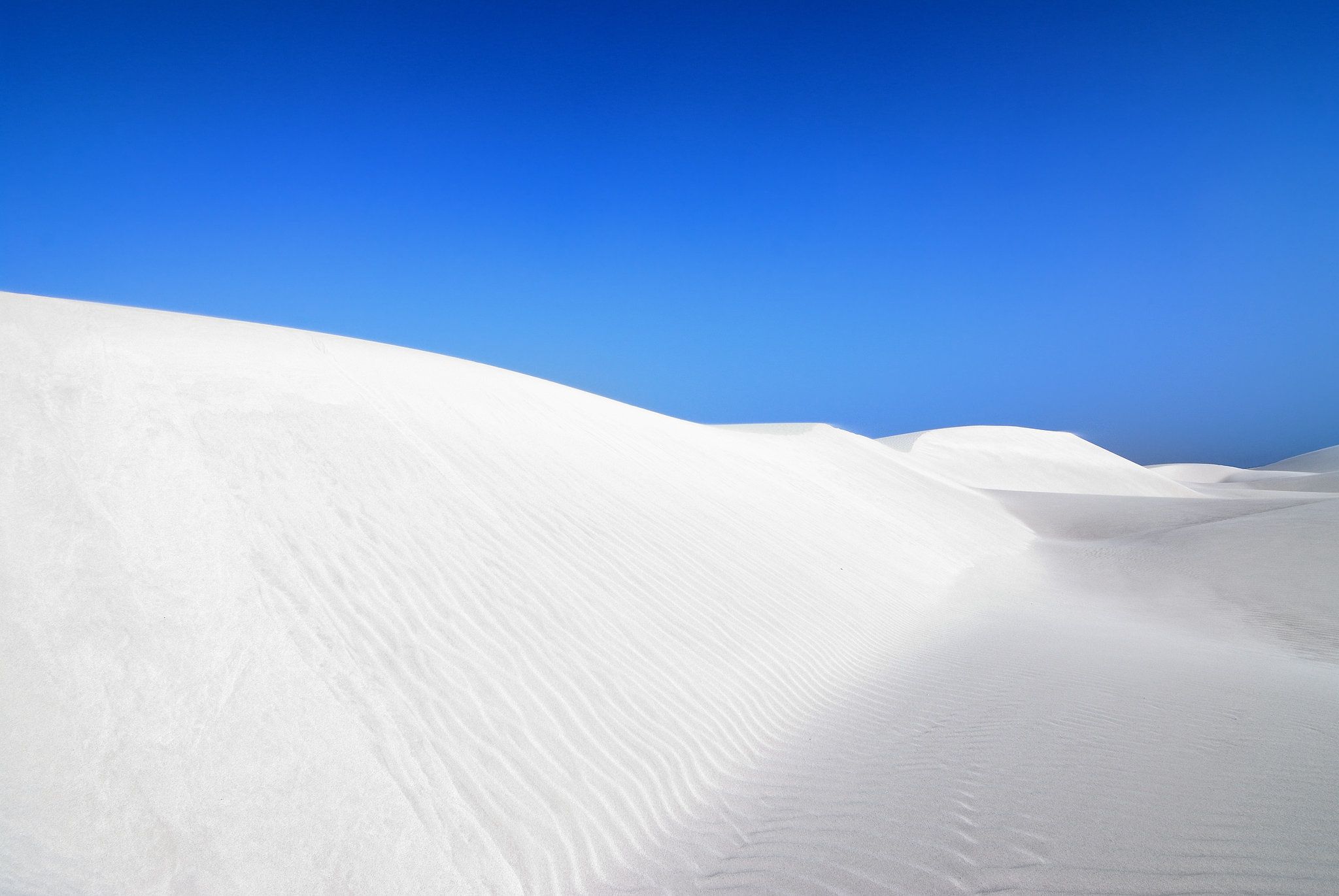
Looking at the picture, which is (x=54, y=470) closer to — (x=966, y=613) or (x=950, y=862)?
(x=950, y=862)

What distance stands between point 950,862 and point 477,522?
432cm

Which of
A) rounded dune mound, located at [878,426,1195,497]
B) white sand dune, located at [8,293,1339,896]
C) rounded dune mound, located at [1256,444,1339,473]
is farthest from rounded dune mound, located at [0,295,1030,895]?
rounded dune mound, located at [1256,444,1339,473]

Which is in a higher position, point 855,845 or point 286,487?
point 286,487

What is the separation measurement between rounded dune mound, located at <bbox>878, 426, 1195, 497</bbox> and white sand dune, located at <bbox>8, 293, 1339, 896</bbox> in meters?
24.3

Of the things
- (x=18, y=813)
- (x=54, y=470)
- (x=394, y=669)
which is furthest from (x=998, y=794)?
(x=54, y=470)

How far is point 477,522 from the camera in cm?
629

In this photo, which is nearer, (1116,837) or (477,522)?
(1116,837)

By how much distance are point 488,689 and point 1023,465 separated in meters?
35.7

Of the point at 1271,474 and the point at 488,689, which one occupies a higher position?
the point at 1271,474

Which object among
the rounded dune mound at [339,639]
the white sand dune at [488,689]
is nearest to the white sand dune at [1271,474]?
the white sand dune at [488,689]

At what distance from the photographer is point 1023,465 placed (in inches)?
1385

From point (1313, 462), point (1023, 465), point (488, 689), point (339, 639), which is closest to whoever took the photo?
point (339, 639)

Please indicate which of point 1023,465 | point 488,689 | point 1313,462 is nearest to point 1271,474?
point 1313,462

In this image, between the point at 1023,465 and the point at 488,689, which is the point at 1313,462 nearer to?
the point at 1023,465
